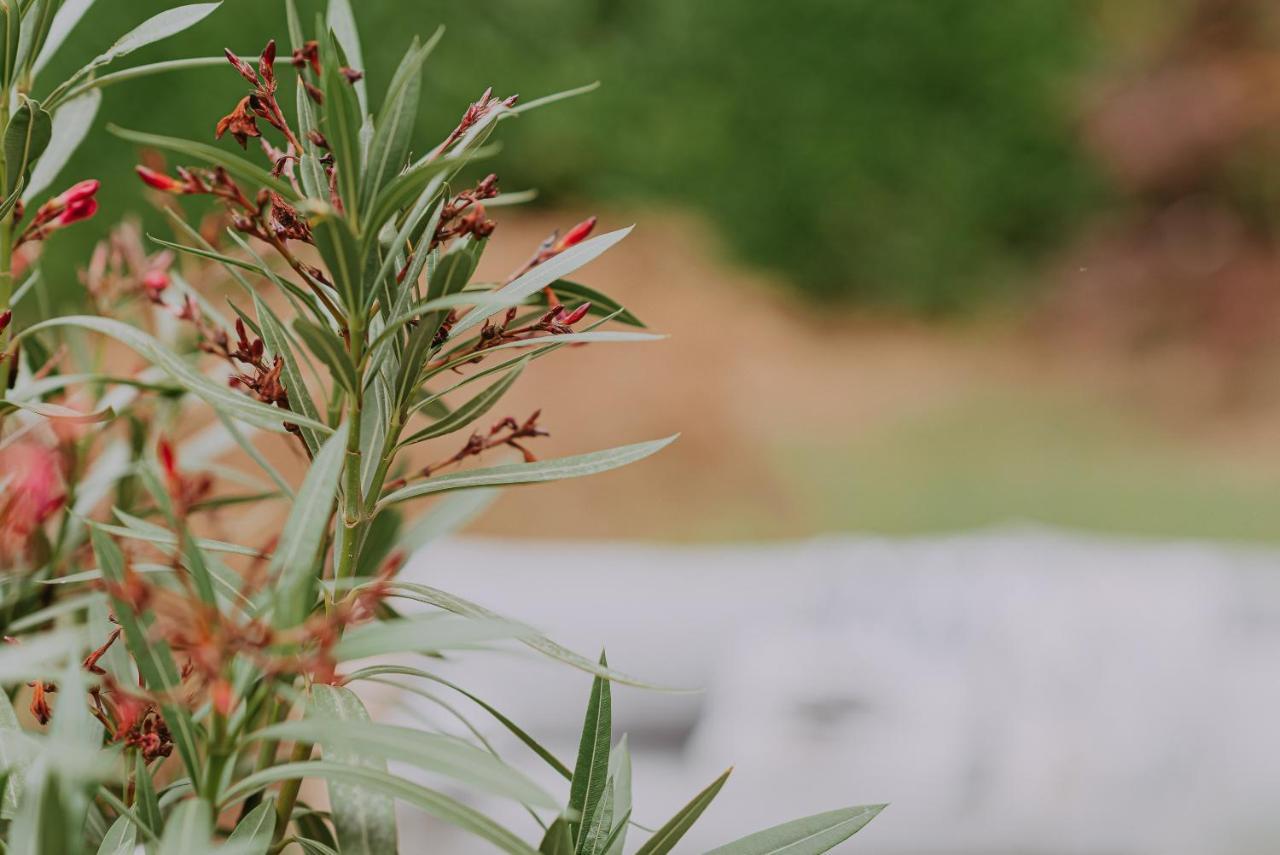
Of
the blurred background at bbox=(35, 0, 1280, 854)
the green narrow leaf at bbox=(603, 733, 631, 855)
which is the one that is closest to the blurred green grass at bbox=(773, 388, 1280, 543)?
the blurred background at bbox=(35, 0, 1280, 854)

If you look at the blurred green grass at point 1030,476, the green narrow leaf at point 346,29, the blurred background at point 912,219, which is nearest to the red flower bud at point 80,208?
the green narrow leaf at point 346,29

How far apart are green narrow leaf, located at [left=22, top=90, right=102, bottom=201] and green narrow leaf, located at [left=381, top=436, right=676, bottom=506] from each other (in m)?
0.23

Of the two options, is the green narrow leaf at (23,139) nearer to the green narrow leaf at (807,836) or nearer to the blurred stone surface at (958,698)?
the green narrow leaf at (807,836)

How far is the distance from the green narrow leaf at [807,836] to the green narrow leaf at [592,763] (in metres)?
0.04

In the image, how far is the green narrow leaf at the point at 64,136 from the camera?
50cm

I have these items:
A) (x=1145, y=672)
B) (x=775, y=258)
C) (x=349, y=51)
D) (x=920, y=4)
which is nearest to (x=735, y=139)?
(x=775, y=258)

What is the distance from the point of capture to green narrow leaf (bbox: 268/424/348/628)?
298mm

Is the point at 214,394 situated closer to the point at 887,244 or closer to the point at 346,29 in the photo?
the point at 346,29

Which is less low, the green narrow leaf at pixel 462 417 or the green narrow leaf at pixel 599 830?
the green narrow leaf at pixel 462 417

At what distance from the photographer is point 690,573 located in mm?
2562

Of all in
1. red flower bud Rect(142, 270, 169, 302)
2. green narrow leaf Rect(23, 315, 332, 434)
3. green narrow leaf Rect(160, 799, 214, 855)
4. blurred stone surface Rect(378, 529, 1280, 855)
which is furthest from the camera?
blurred stone surface Rect(378, 529, 1280, 855)

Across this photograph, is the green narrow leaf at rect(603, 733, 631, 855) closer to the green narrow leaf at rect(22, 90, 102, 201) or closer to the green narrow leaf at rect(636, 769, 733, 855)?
the green narrow leaf at rect(636, 769, 733, 855)

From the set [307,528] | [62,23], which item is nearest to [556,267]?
[307,528]

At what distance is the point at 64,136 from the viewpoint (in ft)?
1.72
